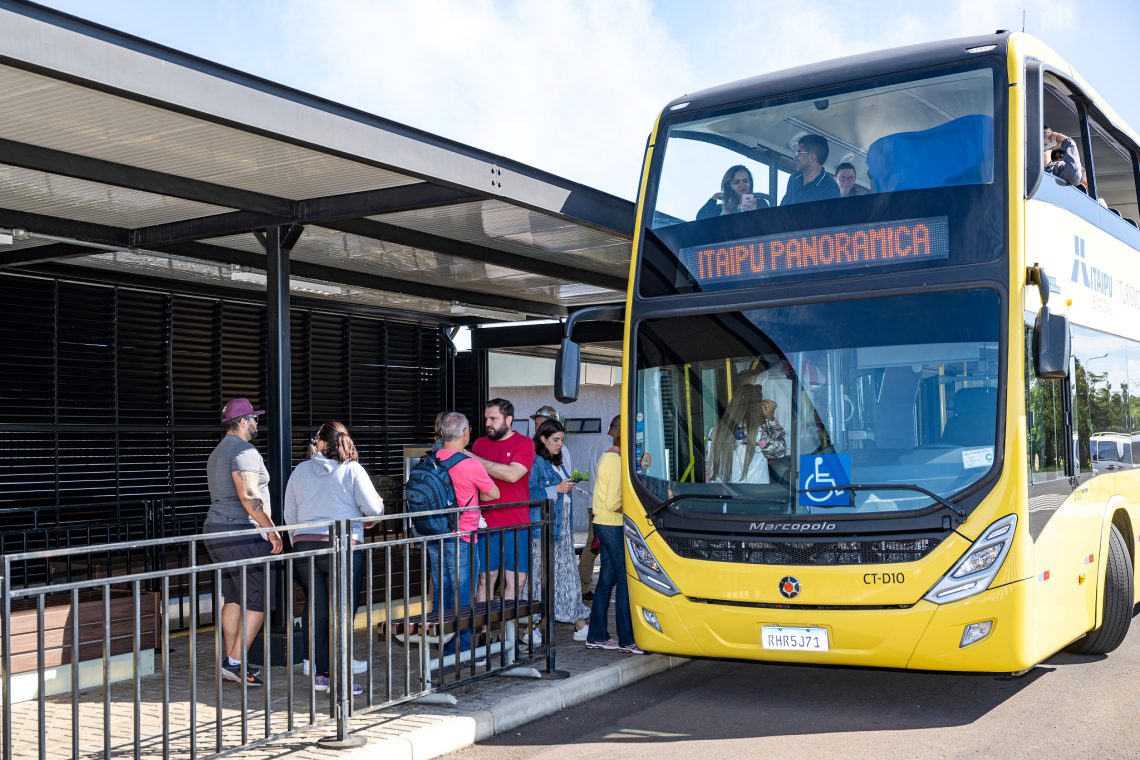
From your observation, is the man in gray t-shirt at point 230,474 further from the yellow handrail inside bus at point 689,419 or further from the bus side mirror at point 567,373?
the yellow handrail inside bus at point 689,419

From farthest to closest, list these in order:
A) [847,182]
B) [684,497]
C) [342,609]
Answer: [684,497], [847,182], [342,609]

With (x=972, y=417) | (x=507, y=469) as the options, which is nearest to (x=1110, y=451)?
(x=972, y=417)

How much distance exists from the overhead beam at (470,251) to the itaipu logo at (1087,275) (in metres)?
5.34

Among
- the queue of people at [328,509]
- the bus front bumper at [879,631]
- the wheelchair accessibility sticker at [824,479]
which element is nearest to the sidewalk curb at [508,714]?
the queue of people at [328,509]

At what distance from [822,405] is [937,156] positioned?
1.65m

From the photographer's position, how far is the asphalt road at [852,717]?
6156mm

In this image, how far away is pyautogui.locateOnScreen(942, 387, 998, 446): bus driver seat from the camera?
21.7 ft

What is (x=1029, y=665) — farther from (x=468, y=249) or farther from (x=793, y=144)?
(x=468, y=249)

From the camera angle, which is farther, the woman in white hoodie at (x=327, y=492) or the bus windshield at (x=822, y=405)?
the woman in white hoodie at (x=327, y=492)

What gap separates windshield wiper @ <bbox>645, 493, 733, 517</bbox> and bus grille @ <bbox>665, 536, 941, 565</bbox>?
212 mm

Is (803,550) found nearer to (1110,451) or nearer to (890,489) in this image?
(890,489)

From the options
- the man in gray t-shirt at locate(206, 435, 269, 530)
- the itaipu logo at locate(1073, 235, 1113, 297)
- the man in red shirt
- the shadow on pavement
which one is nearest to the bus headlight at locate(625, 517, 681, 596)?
the shadow on pavement

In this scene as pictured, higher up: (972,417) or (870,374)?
(870,374)

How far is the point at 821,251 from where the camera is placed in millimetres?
7156
